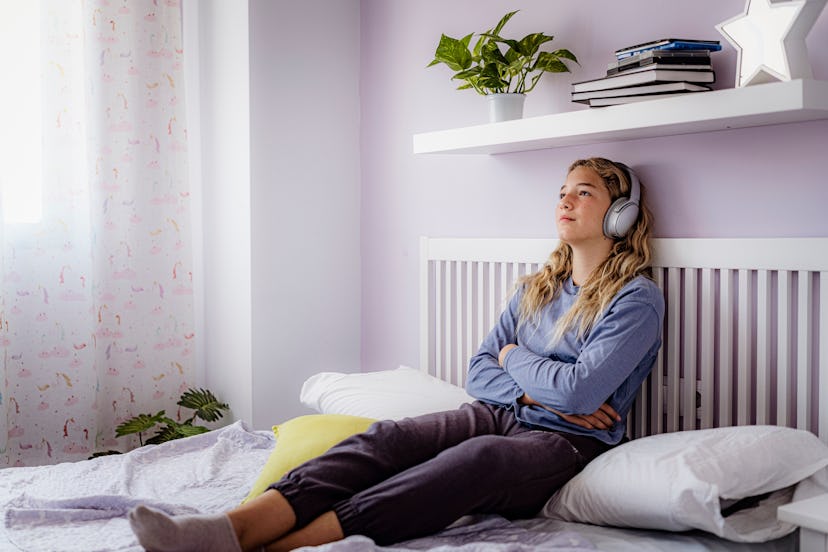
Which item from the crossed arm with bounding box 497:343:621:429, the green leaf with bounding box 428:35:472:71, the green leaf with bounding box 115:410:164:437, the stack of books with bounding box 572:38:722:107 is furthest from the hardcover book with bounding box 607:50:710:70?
the green leaf with bounding box 115:410:164:437

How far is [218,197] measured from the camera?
2.97 m

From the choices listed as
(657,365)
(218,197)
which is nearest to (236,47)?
(218,197)

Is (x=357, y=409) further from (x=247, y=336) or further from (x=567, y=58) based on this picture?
(x=567, y=58)

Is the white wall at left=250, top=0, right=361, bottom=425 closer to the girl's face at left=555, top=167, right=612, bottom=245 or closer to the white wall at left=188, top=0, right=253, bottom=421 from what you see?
the white wall at left=188, top=0, right=253, bottom=421

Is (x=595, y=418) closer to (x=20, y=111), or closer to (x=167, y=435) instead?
(x=167, y=435)

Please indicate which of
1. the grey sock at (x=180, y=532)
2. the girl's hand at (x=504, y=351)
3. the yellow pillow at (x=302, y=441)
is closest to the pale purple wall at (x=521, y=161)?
the girl's hand at (x=504, y=351)

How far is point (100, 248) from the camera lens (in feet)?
9.13

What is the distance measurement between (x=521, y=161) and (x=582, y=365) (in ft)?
2.62

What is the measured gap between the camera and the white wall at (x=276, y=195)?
280 centimetres

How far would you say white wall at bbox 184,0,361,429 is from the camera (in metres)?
2.80

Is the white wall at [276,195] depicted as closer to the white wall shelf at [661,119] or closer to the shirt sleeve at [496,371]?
the white wall shelf at [661,119]

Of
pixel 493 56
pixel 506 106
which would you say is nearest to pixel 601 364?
pixel 506 106

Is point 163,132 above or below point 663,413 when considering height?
above

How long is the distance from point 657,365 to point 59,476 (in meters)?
1.33
